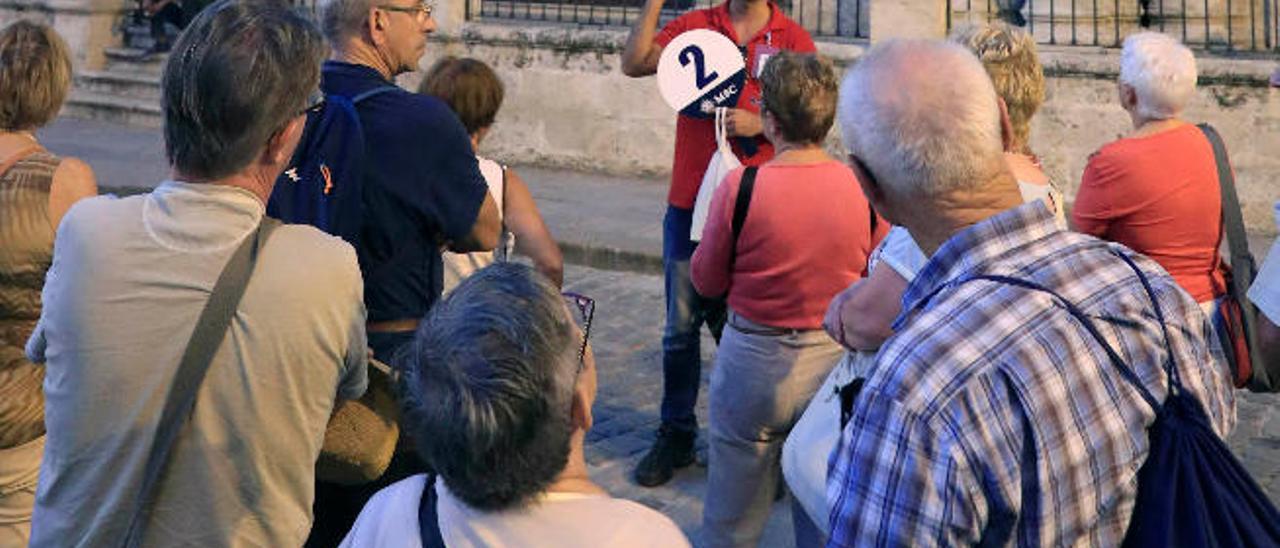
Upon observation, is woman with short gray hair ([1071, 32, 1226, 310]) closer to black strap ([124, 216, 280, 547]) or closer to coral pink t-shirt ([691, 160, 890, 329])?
coral pink t-shirt ([691, 160, 890, 329])

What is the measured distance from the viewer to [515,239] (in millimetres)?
4094

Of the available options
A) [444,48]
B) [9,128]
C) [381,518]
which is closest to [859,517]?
[381,518]

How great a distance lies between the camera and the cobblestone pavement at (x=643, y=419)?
18.1 ft

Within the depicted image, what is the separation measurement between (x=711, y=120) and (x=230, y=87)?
3292 mm

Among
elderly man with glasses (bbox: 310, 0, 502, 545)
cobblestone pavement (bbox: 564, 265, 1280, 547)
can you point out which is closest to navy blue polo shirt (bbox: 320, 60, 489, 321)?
elderly man with glasses (bbox: 310, 0, 502, 545)

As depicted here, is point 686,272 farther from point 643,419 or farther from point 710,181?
point 643,419

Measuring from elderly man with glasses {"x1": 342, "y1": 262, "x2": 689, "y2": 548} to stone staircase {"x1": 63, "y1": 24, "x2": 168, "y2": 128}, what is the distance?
562 inches

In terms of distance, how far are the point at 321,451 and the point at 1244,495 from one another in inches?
65.1

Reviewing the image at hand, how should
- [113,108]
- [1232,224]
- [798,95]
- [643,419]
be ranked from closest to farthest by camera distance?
[798,95], [1232,224], [643,419], [113,108]

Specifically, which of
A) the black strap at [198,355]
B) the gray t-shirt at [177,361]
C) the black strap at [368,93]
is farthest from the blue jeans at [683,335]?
the black strap at [198,355]

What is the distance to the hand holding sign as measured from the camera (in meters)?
5.59

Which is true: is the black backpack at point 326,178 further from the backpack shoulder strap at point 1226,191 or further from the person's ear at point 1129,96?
the backpack shoulder strap at point 1226,191

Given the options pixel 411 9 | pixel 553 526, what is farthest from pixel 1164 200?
pixel 553 526

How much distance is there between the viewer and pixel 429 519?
2109 mm
